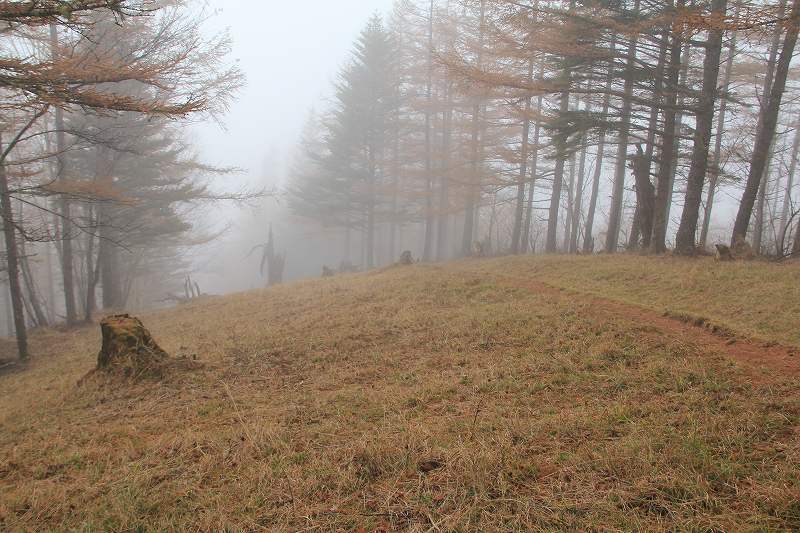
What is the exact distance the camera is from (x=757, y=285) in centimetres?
657

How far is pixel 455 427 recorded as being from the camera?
125 inches

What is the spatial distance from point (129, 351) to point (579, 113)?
10.3m

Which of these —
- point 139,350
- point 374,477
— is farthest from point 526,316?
point 139,350

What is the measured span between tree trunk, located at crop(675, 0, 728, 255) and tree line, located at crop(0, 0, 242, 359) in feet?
33.1

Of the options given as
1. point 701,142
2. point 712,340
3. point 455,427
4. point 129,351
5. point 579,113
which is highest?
point 579,113

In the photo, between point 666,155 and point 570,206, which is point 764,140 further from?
point 570,206

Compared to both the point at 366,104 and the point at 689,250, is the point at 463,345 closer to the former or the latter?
the point at 689,250

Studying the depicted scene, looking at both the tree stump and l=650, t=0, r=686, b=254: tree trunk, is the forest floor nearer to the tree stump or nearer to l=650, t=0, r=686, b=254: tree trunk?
the tree stump

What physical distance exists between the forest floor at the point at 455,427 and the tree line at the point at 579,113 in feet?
13.0

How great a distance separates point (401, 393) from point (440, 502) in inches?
70.0

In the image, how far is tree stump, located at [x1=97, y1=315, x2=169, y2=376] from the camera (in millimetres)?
5316

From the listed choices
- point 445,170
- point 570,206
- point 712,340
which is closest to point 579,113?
point 712,340

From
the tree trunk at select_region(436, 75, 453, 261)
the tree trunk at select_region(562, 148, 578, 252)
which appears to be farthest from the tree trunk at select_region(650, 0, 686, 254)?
the tree trunk at select_region(436, 75, 453, 261)

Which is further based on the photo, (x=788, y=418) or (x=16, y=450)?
(x=16, y=450)
